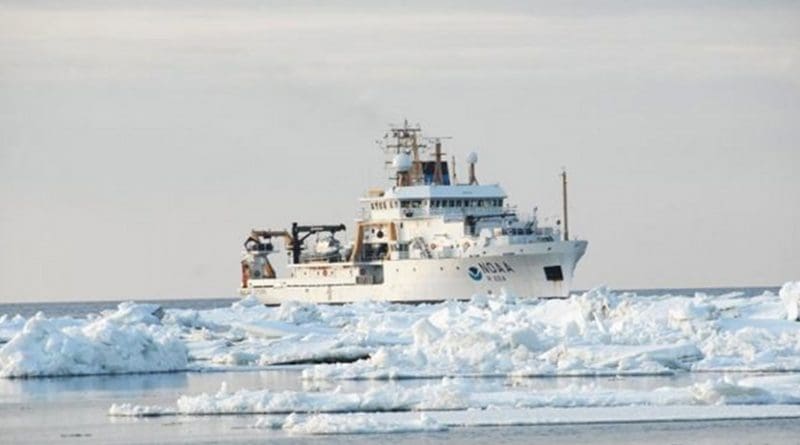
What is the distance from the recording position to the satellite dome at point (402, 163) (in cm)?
7956

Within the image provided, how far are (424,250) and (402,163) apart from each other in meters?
5.76

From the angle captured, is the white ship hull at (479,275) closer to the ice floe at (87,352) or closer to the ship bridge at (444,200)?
the ship bridge at (444,200)

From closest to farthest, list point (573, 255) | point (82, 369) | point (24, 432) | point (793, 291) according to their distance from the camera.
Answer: point (24, 432), point (82, 369), point (793, 291), point (573, 255)

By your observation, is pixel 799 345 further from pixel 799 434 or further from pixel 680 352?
pixel 799 434

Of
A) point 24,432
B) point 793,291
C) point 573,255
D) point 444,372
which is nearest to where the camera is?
point 24,432

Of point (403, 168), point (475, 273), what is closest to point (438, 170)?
point (403, 168)

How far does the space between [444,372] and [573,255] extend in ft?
132

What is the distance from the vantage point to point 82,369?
3622cm

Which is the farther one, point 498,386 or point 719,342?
point 719,342

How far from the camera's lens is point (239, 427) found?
85.0 ft

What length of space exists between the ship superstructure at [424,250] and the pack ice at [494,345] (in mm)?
27953

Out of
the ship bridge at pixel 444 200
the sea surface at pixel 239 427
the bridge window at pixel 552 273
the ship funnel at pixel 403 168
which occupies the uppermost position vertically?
the ship funnel at pixel 403 168

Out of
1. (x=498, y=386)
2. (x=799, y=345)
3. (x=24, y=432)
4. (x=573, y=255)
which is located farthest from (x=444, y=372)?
(x=573, y=255)

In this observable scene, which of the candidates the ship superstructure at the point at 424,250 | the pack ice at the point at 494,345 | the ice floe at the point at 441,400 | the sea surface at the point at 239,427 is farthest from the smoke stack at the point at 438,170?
the ice floe at the point at 441,400
